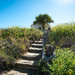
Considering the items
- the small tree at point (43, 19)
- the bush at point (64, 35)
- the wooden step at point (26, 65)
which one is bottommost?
the wooden step at point (26, 65)

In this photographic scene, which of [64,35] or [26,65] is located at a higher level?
[64,35]

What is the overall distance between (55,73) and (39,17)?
2044cm

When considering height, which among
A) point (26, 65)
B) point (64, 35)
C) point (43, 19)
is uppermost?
point (43, 19)

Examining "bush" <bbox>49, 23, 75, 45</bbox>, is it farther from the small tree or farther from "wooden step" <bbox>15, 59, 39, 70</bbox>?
the small tree

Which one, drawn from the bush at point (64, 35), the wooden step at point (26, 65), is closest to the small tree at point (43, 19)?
the bush at point (64, 35)

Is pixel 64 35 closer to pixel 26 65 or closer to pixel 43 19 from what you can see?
pixel 26 65

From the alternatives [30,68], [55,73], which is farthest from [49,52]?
[30,68]

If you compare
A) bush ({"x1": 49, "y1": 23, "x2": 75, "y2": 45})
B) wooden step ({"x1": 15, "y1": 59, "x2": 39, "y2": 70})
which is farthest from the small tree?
wooden step ({"x1": 15, "y1": 59, "x2": 39, "y2": 70})

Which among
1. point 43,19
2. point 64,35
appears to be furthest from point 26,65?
point 43,19

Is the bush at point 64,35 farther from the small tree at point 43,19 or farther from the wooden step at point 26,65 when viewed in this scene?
the small tree at point 43,19

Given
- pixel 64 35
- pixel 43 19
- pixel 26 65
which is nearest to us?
pixel 26 65

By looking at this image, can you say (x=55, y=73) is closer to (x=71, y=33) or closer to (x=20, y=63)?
(x=20, y=63)

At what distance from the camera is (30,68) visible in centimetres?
403

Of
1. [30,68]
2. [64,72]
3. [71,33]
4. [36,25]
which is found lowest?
[30,68]
